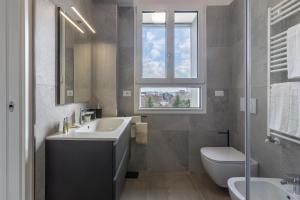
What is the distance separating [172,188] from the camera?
3.00 metres

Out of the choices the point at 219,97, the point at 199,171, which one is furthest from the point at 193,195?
the point at 219,97

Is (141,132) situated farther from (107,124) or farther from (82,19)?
(82,19)

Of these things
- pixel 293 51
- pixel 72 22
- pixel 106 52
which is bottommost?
pixel 293 51

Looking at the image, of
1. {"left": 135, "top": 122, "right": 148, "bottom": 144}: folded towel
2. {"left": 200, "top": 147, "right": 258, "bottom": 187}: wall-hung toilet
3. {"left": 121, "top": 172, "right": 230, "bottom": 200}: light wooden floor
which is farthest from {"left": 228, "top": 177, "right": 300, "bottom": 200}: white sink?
{"left": 135, "top": 122, "right": 148, "bottom": 144}: folded towel

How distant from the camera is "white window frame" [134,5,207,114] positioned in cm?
362

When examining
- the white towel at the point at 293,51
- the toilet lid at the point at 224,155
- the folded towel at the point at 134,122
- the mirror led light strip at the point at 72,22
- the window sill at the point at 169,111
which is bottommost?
the toilet lid at the point at 224,155

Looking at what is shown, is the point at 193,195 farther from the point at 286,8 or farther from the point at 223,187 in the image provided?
the point at 286,8

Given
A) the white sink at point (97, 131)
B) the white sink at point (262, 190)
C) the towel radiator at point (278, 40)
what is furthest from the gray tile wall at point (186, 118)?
the white sink at point (262, 190)

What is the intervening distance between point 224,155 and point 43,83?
2.09 metres

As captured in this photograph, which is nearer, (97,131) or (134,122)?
(97,131)

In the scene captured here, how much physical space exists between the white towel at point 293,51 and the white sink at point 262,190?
769 millimetres

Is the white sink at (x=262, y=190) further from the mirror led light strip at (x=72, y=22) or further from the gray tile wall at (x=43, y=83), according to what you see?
the mirror led light strip at (x=72, y=22)

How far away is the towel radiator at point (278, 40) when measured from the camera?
1.91m
